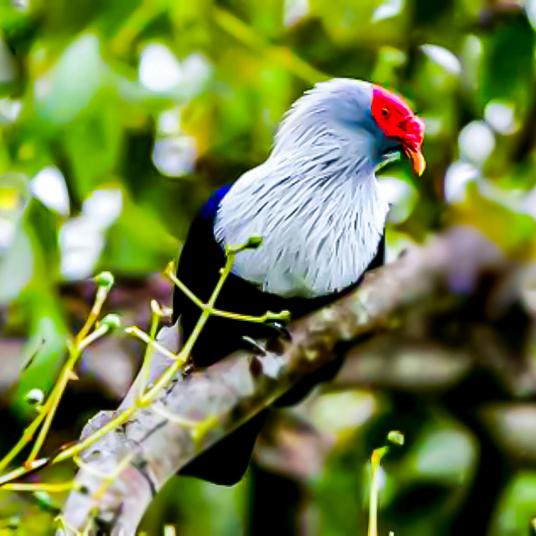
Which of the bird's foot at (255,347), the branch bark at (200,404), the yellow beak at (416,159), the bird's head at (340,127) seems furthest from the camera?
the bird's head at (340,127)

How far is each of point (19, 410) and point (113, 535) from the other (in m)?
0.91

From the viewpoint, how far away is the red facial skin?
5.57 feet

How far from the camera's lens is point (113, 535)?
1.08 metres

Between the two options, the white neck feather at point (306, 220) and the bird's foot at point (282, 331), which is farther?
the white neck feather at point (306, 220)

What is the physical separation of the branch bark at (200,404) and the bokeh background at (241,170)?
1.03 feet

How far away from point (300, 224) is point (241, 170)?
63cm

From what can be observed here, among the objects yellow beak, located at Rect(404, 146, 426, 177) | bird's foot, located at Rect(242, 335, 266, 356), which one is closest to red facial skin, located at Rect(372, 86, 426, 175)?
yellow beak, located at Rect(404, 146, 426, 177)

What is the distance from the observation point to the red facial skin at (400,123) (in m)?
1.70

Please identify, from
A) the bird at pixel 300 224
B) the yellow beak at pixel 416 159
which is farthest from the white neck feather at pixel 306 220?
the yellow beak at pixel 416 159

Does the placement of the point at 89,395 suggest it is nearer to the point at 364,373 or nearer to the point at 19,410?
the point at 19,410

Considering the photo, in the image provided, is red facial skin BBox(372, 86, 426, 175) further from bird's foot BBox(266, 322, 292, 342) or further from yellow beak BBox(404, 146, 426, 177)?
bird's foot BBox(266, 322, 292, 342)

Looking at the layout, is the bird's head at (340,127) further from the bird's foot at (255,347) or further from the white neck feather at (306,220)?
the bird's foot at (255,347)

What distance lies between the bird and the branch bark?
46mm

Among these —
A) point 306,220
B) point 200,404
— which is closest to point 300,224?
point 306,220
